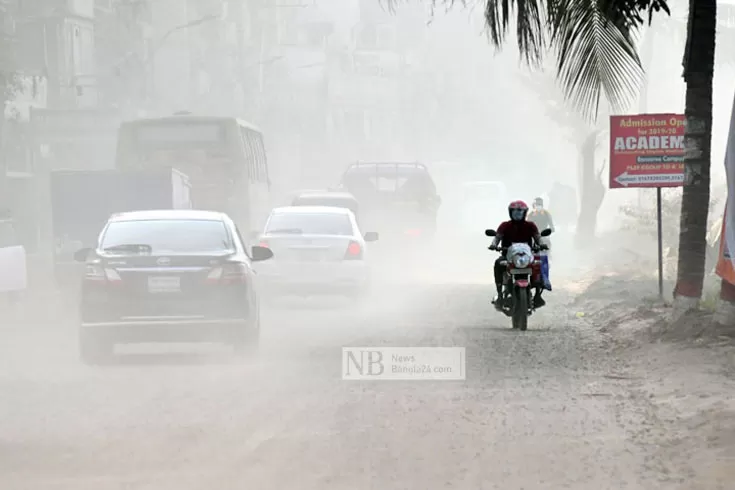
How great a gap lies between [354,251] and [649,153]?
17.6 ft

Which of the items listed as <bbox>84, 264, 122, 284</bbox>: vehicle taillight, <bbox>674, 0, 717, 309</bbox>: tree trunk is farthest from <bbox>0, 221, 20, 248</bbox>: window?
<bbox>674, 0, 717, 309</bbox>: tree trunk

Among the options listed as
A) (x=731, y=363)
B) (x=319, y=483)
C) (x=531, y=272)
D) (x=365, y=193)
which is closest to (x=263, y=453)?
(x=319, y=483)

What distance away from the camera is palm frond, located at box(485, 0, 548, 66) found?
1695 centimetres

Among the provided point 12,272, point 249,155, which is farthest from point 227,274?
point 249,155

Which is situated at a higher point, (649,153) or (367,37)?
(367,37)

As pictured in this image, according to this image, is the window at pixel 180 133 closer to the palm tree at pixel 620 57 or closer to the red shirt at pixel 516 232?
the red shirt at pixel 516 232

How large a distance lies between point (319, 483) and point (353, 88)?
11220 cm

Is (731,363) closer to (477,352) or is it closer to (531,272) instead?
(477,352)

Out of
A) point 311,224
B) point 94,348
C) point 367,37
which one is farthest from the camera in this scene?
point 367,37

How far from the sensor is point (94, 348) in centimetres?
1582

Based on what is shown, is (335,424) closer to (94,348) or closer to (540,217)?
(94,348)

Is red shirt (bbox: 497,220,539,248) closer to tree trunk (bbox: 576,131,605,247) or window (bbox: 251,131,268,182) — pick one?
window (bbox: 251,131,268,182)

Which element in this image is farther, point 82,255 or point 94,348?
point 82,255

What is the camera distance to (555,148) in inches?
4449
